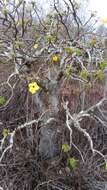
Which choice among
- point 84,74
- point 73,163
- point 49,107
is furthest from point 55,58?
point 73,163

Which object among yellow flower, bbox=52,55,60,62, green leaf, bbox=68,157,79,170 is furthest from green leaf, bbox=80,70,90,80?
green leaf, bbox=68,157,79,170

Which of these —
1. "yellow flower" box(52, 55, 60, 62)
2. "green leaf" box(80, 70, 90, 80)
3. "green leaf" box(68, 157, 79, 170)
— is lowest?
"green leaf" box(68, 157, 79, 170)

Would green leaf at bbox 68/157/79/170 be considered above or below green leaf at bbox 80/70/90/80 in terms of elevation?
below

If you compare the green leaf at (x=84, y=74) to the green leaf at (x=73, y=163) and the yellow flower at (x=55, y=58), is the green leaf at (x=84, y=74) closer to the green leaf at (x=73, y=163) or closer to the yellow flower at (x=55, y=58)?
the yellow flower at (x=55, y=58)

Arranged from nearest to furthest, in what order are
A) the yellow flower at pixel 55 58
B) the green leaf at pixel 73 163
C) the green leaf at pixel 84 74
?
the green leaf at pixel 84 74 < the yellow flower at pixel 55 58 < the green leaf at pixel 73 163

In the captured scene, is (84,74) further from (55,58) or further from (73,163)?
(73,163)

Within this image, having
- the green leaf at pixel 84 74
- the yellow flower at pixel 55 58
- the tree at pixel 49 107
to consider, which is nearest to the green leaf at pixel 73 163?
the tree at pixel 49 107

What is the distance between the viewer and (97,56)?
395cm

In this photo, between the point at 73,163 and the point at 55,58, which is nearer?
the point at 55,58

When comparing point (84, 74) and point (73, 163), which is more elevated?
point (84, 74)

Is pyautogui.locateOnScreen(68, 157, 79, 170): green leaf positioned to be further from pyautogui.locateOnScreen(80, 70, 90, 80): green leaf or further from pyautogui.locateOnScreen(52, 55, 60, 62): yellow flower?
pyautogui.locateOnScreen(52, 55, 60, 62): yellow flower

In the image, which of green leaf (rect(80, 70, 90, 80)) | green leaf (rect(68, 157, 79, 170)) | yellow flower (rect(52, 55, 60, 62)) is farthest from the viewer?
green leaf (rect(68, 157, 79, 170))

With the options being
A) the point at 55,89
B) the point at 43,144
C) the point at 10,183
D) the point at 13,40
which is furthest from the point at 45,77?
the point at 10,183

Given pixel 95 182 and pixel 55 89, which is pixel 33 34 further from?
pixel 95 182
